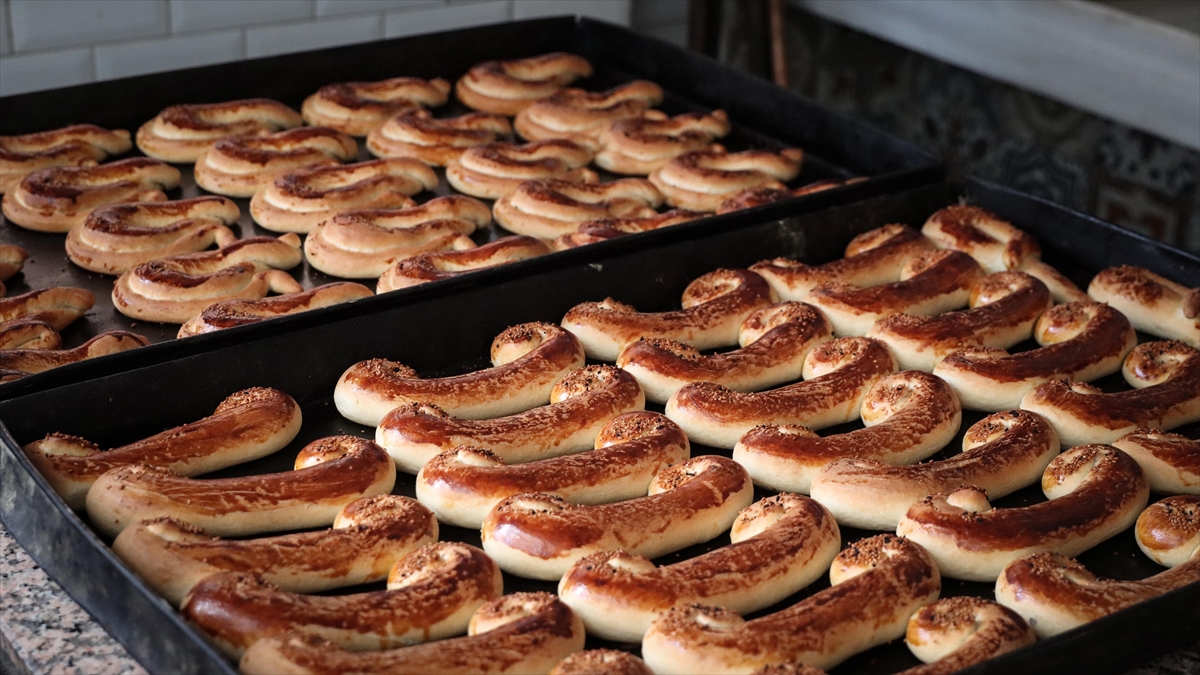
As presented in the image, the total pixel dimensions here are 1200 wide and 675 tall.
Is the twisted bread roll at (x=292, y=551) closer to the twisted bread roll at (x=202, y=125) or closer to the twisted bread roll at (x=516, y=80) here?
the twisted bread roll at (x=202, y=125)

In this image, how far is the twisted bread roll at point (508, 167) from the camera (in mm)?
3068

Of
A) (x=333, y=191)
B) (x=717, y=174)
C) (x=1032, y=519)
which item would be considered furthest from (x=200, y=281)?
(x=1032, y=519)

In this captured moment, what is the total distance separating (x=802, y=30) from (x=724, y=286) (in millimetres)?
2857

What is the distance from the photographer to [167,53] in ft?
12.2

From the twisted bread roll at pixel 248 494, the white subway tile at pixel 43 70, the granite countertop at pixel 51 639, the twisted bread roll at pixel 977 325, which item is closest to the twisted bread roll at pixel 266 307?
the twisted bread roll at pixel 248 494

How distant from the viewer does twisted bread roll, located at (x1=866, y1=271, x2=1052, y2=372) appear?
2.45 metres

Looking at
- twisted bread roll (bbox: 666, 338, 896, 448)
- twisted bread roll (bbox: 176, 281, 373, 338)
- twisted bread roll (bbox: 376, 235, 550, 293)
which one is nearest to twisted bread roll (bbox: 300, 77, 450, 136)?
twisted bread roll (bbox: 376, 235, 550, 293)

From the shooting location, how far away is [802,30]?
518 centimetres

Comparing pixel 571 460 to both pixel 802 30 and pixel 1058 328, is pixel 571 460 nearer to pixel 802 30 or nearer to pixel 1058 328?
pixel 1058 328

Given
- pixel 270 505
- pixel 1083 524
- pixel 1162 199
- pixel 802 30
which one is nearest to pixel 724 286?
pixel 1083 524

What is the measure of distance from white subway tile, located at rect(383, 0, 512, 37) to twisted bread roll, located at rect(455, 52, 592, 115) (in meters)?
0.47

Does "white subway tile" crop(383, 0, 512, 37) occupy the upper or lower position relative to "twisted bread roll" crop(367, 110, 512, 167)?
upper

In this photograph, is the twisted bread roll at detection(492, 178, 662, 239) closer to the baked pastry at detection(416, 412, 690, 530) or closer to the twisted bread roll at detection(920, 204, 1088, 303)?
the twisted bread roll at detection(920, 204, 1088, 303)

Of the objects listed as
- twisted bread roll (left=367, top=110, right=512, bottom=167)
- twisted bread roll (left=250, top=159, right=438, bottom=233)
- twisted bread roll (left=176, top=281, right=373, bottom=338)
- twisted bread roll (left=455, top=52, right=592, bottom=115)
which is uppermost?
twisted bread roll (left=455, top=52, right=592, bottom=115)
